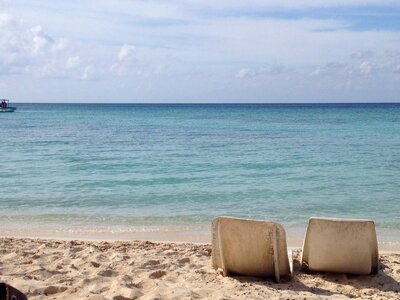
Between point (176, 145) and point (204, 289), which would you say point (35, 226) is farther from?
point (176, 145)

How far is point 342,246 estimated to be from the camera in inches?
237

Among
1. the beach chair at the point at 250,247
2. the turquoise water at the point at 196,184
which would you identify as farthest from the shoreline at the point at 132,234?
the beach chair at the point at 250,247

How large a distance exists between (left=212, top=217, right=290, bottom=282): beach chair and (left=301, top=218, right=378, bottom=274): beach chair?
381 millimetres

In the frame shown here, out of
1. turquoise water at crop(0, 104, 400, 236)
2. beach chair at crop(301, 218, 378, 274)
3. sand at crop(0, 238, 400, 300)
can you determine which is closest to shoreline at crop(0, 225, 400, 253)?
turquoise water at crop(0, 104, 400, 236)

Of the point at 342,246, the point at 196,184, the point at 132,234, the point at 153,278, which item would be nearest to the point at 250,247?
the point at 342,246

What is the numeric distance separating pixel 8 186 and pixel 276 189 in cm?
641

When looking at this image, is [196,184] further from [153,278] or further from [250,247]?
[250,247]

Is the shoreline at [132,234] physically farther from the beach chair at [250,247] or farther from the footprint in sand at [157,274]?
the beach chair at [250,247]

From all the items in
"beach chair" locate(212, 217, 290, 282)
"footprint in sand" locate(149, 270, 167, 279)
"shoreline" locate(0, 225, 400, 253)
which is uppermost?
"beach chair" locate(212, 217, 290, 282)

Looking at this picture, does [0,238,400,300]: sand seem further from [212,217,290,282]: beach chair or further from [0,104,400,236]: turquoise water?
[0,104,400,236]: turquoise water

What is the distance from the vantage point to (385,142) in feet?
84.1

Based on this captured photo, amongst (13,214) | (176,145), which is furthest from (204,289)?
(176,145)

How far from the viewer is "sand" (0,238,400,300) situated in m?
5.47

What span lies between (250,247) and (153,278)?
1141 mm
